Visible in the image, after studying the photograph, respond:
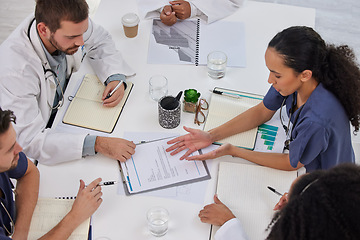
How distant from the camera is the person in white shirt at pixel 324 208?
795mm

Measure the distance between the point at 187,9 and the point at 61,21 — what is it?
76cm

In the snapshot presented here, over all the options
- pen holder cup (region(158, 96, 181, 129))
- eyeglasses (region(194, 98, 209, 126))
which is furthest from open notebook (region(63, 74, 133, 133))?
eyeglasses (region(194, 98, 209, 126))

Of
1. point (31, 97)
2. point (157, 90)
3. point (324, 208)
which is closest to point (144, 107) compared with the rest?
point (157, 90)

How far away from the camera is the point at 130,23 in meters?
1.95

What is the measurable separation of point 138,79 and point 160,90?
0.51ft

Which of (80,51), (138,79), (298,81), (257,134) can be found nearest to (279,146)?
(257,134)

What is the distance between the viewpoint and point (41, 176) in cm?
150

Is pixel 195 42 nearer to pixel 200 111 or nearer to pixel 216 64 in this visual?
pixel 216 64

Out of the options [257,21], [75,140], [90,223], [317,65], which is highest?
[317,65]

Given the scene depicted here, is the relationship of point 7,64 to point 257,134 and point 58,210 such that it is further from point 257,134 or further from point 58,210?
point 257,134

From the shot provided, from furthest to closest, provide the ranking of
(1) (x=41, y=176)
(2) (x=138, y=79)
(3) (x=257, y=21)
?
(3) (x=257, y=21)
(2) (x=138, y=79)
(1) (x=41, y=176)

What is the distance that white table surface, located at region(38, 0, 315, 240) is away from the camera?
1.36 metres

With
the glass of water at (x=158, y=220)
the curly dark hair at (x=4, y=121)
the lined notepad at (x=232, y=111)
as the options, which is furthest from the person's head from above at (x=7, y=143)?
the lined notepad at (x=232, y=111)

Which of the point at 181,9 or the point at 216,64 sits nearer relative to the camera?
the point at 216,64
